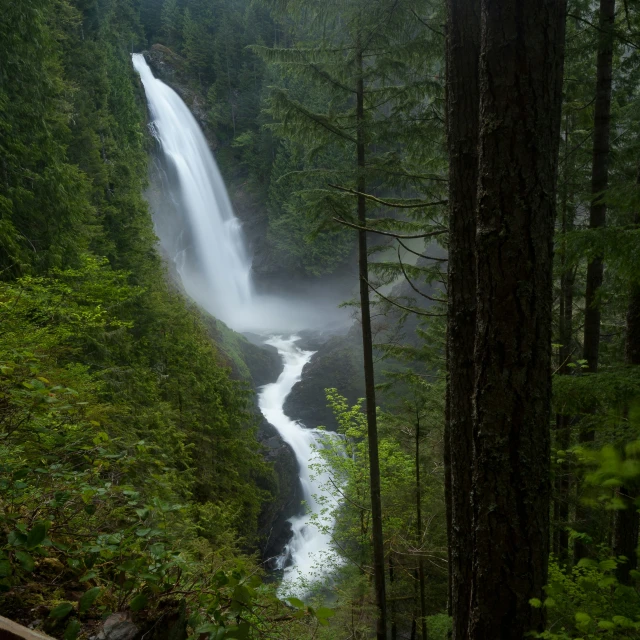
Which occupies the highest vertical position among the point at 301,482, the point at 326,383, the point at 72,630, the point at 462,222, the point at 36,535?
the point at 462,222

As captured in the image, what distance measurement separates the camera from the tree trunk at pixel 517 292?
203 centimetres

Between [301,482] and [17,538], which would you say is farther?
[301,482]

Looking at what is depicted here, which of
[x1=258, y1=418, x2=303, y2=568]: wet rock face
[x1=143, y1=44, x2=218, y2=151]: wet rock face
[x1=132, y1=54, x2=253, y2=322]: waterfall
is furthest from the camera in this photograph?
[x1=143, y1=44, x2=218, y2=151]: wet rock face

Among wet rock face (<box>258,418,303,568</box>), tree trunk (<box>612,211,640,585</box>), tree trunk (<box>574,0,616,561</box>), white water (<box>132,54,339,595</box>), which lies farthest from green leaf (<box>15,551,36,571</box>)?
white water (<box>132,54,339,595</box>)

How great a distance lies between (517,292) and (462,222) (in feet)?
3.19

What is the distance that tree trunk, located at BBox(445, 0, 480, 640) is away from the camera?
2836 millimetres

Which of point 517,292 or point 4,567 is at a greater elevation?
point 517,292

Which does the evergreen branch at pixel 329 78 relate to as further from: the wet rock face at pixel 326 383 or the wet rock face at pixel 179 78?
the wet rock face at pixel 179 78

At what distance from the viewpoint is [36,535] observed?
177 centimetres

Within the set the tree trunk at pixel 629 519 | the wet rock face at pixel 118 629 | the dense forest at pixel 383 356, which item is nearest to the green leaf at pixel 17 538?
the dense forest at pixel 383 356

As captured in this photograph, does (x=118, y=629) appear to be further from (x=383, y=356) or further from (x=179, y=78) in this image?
(x=179, y=78)

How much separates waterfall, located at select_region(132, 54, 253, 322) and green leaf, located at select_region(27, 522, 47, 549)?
101 feet

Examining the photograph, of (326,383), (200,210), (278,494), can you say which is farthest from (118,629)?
(200,210)

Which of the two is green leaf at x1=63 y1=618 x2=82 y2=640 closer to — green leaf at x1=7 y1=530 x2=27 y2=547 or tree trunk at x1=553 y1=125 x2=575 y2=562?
green leaf at x1=7 y1=530 x2=27 y2=547
